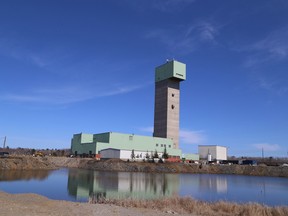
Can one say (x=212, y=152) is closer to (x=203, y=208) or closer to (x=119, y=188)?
(x=119, y=188)

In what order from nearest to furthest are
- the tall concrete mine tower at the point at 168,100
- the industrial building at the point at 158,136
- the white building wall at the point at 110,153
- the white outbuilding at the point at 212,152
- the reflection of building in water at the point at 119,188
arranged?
1. the reflection of building in water at the point at 119,188
2. the white building wall at the point at 110,153
3. the industrial building at the point at 158,136
4. the tall concrete mine tower at the point at 168,100
5. the white outbuilding at the point at 212,152

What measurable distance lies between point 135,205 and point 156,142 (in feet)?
342

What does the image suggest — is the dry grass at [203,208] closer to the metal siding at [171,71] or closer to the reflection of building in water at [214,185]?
the reflection of building in water at [214,185]

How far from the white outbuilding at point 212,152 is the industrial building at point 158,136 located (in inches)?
712

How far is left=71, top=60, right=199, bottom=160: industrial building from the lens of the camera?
117 metres

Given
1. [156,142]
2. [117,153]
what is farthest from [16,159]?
[156,142]

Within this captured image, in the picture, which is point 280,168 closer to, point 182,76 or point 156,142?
point 156,142

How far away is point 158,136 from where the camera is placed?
142 m

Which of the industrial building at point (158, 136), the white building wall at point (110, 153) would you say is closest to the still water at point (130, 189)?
the white building wall at point (110, 153)

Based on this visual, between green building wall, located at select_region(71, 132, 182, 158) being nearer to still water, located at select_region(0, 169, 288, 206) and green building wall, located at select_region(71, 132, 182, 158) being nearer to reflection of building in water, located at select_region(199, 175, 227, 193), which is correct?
reflection of building in water, located at select_region(199, 175, 227, 193)

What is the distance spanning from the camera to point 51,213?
1811 centimetres

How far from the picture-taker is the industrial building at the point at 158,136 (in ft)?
385

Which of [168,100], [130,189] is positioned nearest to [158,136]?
[168,100]

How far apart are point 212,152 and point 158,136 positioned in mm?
39727
